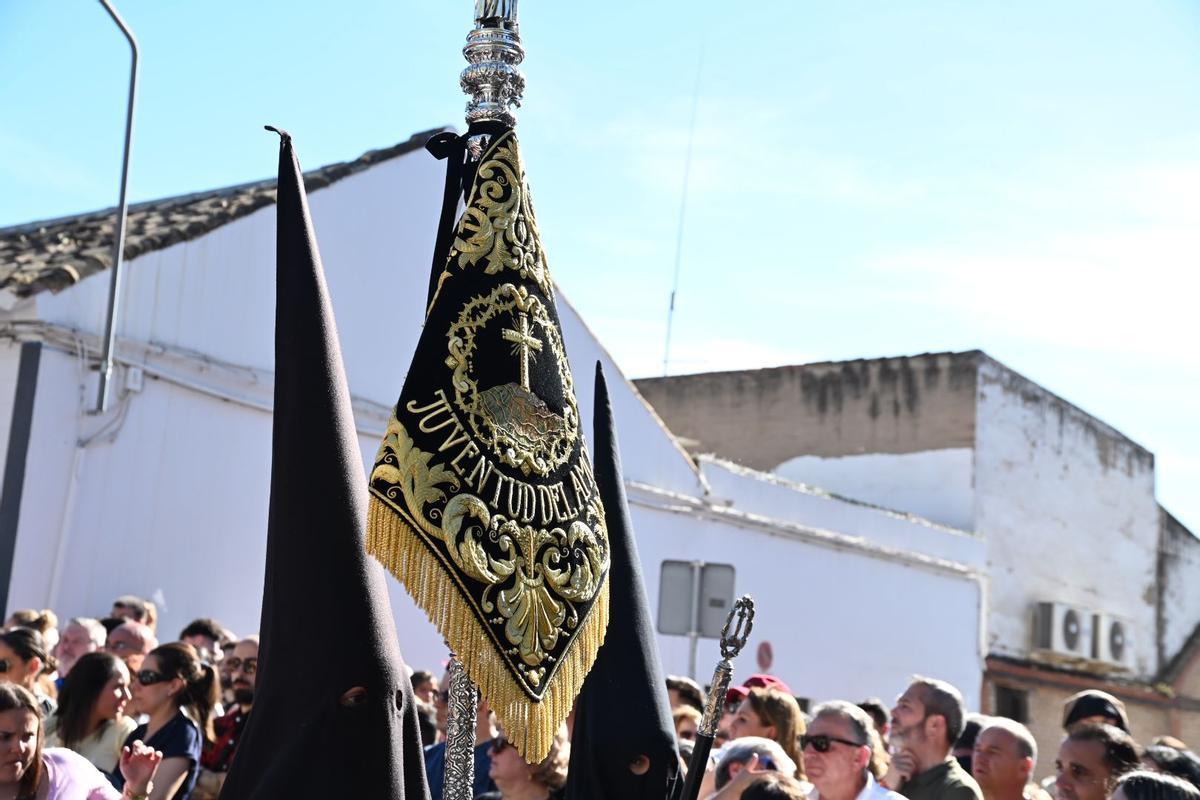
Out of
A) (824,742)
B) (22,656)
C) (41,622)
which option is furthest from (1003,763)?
(41,622)

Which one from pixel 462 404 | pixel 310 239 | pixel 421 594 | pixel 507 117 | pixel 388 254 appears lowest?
pixel 421 594

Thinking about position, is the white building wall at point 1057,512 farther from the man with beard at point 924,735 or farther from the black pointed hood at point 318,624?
the black pointed hood at point 318,624

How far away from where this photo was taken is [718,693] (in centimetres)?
324

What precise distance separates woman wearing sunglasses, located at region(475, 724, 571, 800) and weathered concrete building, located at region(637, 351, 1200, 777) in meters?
15.3

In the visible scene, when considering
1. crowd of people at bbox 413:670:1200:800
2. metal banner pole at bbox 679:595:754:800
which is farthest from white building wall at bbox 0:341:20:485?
metal banner pole at bbox 679:595:754:800

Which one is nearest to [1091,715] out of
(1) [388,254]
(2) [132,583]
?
(2) [132,583]

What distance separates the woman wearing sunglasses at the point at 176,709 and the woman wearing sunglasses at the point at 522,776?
115 cm

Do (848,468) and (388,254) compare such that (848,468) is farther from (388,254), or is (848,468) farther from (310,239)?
(310,239)

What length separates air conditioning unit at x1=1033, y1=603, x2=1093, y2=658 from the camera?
69.7ft

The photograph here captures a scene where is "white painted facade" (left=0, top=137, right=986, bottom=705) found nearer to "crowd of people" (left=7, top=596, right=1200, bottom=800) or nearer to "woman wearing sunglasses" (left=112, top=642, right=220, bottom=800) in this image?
"crowd of people" (left=7, top=596, right=1200, bottom=800)

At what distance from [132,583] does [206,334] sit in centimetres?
203

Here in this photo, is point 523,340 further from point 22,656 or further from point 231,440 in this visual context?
point 231,440

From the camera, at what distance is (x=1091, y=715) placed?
21.0ft

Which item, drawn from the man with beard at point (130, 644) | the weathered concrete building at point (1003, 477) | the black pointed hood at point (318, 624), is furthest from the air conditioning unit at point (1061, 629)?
the black pointed hood at point (318, 624)
